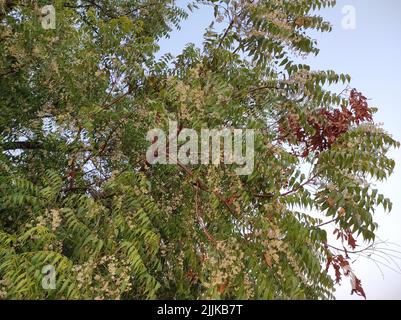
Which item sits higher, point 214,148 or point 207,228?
→ point 214,148

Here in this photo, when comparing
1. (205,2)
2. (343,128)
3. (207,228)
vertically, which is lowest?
(207,228)

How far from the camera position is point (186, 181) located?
401cm

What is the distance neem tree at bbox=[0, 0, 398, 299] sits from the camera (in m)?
3.19

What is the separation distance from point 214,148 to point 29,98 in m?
2.59

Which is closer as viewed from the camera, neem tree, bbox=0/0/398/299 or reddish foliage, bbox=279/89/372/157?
neem tree, bbox=0/0/398/299

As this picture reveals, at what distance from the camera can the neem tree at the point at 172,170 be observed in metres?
3.19

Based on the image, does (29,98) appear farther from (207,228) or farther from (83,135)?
(207,228)

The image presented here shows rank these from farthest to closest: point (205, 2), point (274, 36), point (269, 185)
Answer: point (205, 2)
point (274, 36)
point (269, 185)

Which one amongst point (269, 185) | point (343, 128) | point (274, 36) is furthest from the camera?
point (274, 36)

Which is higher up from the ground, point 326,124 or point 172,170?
point 326,124

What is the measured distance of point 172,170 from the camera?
13.6 ft

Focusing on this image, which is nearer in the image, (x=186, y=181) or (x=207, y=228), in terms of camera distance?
(x=207, y=228)

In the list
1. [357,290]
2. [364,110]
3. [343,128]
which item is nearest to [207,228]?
[357,290]

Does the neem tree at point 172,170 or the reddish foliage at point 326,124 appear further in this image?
the reddish foliage at point 326,124
